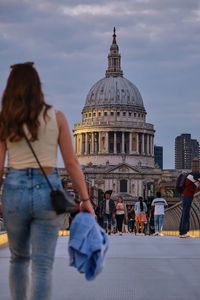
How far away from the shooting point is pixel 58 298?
8516 mm

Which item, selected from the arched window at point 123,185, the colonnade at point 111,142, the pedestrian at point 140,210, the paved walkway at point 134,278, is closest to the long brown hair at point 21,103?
the paved walkway at point 134,278

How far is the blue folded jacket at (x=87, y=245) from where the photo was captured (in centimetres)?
664

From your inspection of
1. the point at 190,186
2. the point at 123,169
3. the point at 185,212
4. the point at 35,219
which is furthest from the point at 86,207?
the point at 123,169

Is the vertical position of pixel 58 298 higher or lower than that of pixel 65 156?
lower

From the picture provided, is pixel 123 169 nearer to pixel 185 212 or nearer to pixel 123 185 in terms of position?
pixel 123 185

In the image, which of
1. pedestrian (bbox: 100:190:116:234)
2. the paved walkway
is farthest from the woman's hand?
pedestrian (bbox: 100:190:116:234)

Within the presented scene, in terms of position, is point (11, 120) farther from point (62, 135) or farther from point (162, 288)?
point (162, 288)

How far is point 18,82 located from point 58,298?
249 cm

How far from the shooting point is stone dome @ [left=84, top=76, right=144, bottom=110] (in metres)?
184

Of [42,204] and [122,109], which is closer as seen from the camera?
[42,204]

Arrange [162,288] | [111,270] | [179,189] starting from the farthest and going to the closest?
[179,189] → [111,270] → [162,288]

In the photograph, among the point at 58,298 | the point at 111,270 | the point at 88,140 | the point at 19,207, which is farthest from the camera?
the point at 88,140

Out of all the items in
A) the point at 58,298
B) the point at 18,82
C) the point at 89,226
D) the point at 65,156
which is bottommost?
the point at 58,298

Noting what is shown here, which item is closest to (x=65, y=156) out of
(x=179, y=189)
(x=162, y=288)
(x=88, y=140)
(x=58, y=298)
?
(x=58, y=298)
